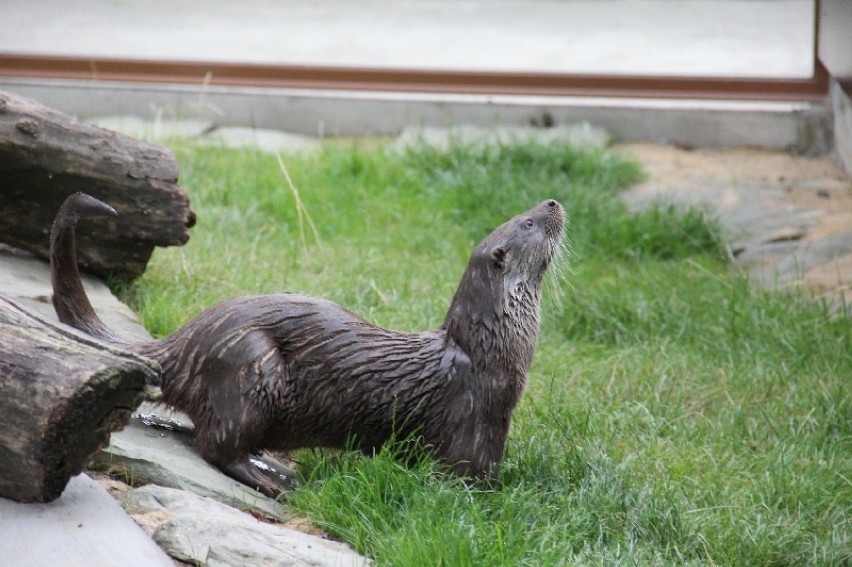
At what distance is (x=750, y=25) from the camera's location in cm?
843

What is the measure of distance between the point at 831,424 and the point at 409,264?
231 cm

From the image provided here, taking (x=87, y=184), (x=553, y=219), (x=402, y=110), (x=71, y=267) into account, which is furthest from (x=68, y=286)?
(x=402, y=110)

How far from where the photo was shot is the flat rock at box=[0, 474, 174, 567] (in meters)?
2.66

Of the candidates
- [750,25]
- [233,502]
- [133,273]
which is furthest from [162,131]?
[233,502]

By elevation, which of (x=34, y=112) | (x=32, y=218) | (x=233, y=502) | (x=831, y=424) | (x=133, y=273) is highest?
(x=34, y=112)

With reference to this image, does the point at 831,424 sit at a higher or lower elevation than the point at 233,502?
lower

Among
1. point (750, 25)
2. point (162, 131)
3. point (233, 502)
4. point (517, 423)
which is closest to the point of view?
point (233, 502)

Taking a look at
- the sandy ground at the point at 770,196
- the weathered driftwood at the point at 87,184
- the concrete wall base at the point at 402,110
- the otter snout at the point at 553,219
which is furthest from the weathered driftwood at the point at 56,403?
the concrete wall base at the point at 402,110

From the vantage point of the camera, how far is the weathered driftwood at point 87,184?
439cm

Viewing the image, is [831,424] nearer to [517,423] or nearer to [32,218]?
[517,423]

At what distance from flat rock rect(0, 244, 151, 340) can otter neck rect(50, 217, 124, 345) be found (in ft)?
1.88

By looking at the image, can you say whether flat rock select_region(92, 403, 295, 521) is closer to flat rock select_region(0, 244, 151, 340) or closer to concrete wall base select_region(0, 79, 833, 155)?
flat rock select_region(0, 244, 151, 340)

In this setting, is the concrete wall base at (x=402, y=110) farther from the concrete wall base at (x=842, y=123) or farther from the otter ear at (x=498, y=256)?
the otter ear at (x=498, y=256)

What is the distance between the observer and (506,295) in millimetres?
3736
